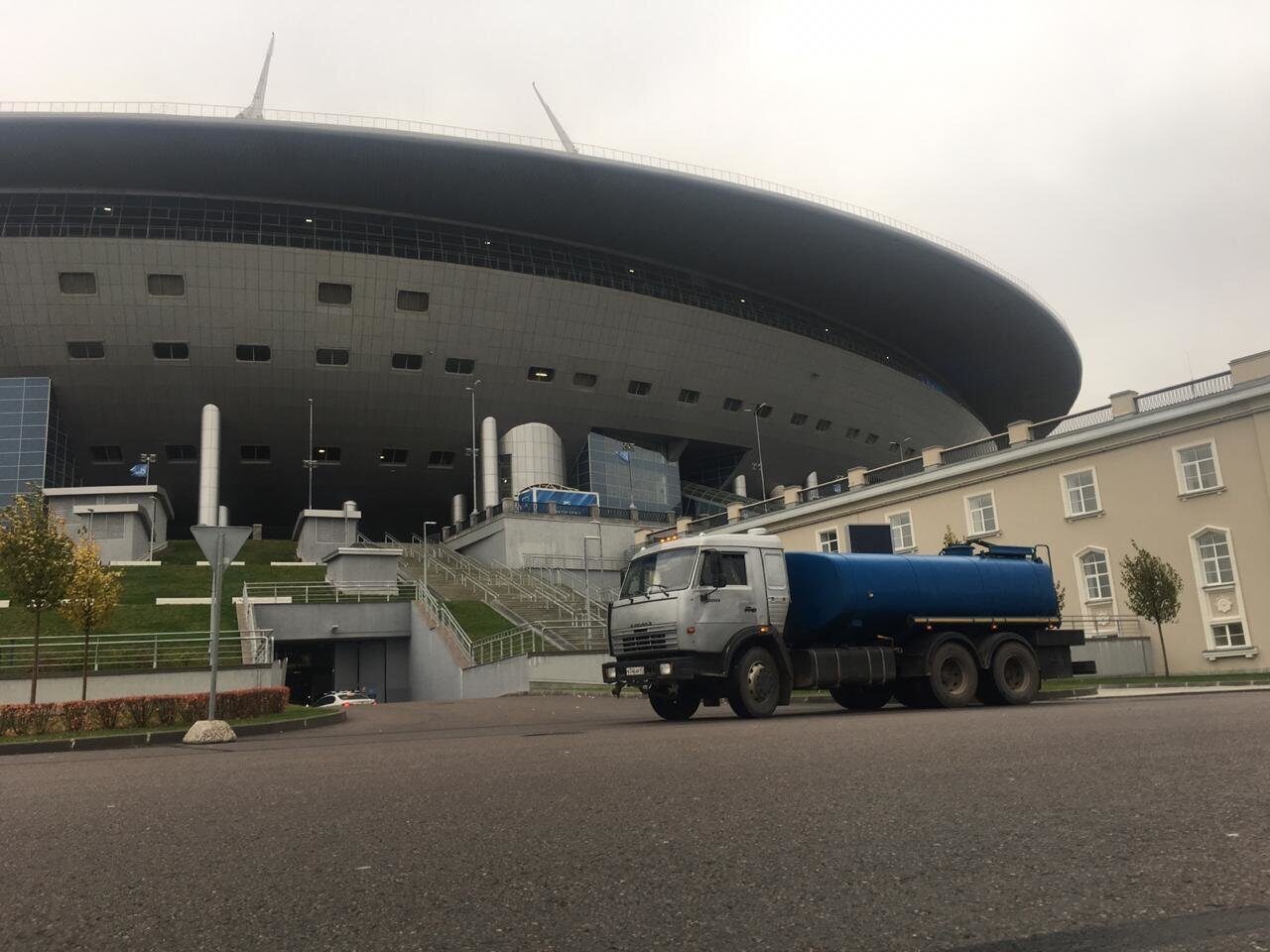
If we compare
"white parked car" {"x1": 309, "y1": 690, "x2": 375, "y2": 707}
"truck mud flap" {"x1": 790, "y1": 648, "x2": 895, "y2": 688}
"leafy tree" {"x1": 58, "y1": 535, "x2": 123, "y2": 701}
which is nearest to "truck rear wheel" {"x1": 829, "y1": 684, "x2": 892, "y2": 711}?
"truck mud flap" {"x1": 790, "y1": 648, "x2": 895, "y2": 688}

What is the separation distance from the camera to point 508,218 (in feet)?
195

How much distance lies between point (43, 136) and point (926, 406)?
61959mm

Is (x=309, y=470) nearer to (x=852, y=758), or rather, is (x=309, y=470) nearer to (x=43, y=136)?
(x=43, y=136)

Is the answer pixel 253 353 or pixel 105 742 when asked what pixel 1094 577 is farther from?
pixel 253 353

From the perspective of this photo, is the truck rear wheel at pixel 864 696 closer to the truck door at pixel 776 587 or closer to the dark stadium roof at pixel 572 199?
the truck door at pixel 776 587

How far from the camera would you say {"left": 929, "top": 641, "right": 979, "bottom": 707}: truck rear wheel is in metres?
16.7

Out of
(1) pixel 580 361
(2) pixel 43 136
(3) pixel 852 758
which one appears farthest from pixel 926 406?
(3) pixel 852 758

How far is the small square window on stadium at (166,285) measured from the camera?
53.5 meters

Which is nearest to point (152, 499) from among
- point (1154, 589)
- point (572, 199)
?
point (572, 199)

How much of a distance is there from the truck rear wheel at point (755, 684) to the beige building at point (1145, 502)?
16.9 feet

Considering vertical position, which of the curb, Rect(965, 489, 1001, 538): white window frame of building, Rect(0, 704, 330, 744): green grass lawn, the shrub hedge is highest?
Rect(965, 489, 1001, 538): white window frame of building

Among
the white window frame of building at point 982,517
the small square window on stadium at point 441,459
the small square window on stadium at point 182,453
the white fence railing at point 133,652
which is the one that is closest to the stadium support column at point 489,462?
the small square window on stadium at point 441,459

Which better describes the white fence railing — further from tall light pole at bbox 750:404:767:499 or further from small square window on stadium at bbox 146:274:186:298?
tall light pole at bbox 750:404:767:499

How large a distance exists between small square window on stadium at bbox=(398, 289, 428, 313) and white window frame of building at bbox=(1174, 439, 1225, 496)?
41.8 metres
